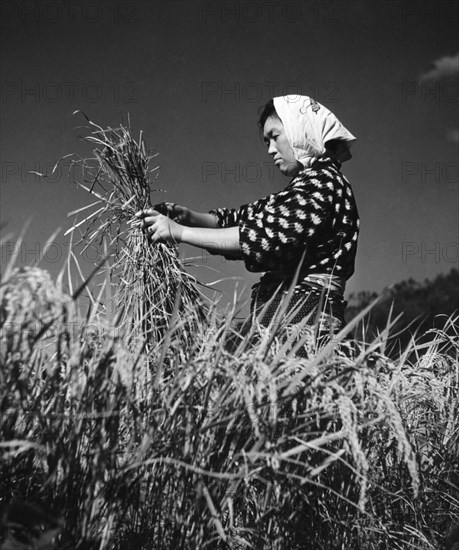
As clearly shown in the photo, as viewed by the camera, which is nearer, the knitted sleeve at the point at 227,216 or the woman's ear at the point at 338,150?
the woman's ear at the point at 338,150

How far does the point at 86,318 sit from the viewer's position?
1.36 m

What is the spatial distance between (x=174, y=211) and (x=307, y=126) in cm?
59

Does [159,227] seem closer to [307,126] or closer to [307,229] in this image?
[307,229]

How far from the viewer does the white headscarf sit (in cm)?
222

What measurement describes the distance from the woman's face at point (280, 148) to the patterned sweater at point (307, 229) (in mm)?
109

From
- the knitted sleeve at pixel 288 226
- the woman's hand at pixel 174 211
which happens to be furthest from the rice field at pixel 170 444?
the woman's hand at pixel 174 211

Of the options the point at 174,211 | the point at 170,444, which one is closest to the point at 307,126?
the point at 174,211

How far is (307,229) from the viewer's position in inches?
79.8

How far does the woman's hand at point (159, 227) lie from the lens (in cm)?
209

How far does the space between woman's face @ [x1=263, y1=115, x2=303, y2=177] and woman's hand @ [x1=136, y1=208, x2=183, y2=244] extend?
1.50 ft

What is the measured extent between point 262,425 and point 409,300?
54.6ft

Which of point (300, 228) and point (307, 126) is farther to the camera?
point (307, 126)

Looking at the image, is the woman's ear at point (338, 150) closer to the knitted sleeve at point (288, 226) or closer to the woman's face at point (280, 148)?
the woman's face at point (280, 148)

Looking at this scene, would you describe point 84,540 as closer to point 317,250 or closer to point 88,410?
point 88,410
